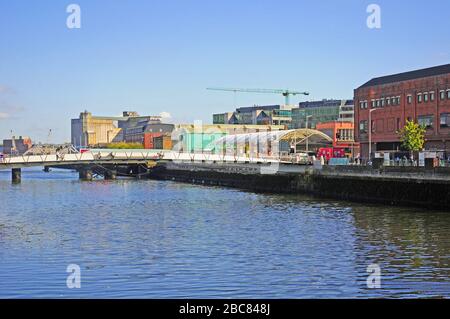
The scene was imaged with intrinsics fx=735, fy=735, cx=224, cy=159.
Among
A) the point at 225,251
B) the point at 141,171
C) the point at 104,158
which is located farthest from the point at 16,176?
the point at 225,251

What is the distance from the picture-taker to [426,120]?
326ft

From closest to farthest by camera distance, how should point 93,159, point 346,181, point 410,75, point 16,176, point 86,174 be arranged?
point 346,181, point 410,75, point 93,159, point 16,176, point 86,174

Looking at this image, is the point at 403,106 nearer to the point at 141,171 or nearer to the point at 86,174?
the point at 141,171

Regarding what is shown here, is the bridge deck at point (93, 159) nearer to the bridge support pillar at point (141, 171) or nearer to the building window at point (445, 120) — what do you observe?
the bridge support pillar at point (141, 171)

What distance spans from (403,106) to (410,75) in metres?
4.96

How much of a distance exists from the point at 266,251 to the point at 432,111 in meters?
69.4

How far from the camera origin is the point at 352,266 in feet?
98.0

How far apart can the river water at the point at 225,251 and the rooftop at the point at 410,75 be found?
149 feet

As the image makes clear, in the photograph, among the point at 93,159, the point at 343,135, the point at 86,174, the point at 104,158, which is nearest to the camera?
the point at 93,159

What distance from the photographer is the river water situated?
2538 centimetres

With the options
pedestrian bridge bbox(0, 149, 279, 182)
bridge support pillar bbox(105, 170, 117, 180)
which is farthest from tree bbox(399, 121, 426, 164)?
bridge support pillar bbox(105, 170, 117, 180)

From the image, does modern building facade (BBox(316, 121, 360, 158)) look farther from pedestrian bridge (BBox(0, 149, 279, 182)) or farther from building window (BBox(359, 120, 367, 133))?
pedestrian bridge (BBox(0, 149, 279, 182))

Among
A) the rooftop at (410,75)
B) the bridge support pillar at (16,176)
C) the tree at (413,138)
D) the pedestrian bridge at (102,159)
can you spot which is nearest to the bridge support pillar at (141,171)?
the pedestrian bridge at (102,159)
